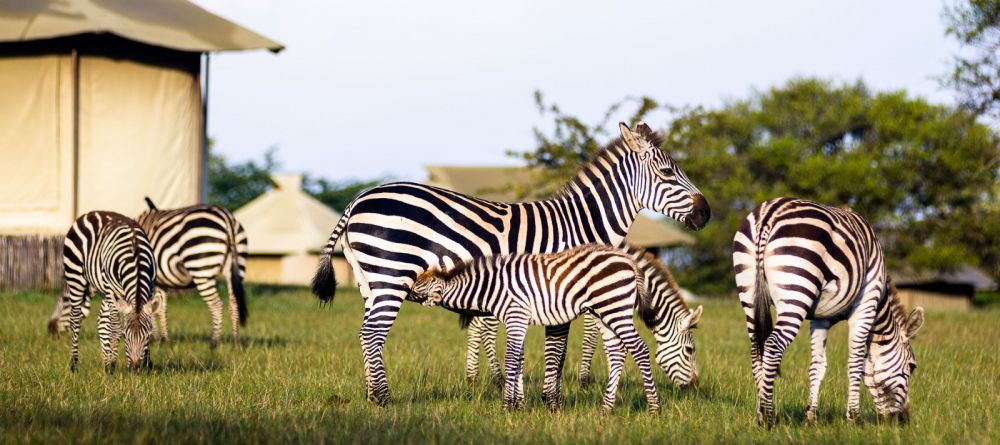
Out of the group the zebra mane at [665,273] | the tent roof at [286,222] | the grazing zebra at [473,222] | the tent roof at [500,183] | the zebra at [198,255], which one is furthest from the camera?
the tent roof at [500,183]

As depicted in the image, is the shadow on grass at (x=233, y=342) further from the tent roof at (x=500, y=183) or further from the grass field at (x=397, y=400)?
the tent roof at (x=500, y=183)

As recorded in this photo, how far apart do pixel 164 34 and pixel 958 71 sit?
18.7m

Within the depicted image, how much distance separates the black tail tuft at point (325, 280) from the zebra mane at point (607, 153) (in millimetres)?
2246

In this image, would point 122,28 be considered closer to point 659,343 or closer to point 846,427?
point 659,343

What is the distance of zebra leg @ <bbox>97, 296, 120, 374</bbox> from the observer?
11.1 m

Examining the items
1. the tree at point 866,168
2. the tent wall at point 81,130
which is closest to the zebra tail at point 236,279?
the tent wall at point 81,130

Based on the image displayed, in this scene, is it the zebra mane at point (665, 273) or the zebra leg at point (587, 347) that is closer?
the zebra mane at point (665, 273)

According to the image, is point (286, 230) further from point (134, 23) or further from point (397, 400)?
point (397, 400)

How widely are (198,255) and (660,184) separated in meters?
7.63

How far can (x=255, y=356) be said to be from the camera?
1291cm

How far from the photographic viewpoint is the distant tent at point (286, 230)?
4547 centimetres

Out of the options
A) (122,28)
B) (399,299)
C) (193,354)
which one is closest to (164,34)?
(122,28)

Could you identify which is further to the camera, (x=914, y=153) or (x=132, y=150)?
(x=914, y=153)

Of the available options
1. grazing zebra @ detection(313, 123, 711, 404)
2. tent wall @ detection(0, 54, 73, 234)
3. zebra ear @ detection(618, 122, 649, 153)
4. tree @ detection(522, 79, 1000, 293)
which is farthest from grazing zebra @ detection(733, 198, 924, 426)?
tree @ detection(522, 79, 1000, 293)
